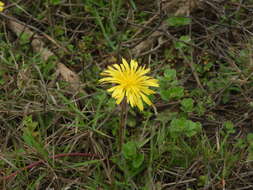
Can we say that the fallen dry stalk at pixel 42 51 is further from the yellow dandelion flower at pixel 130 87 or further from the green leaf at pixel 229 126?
the green leaf at pixel 229 126

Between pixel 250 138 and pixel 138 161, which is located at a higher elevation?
pixel 250 138

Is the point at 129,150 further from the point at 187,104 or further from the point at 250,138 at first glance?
the point at 250,138

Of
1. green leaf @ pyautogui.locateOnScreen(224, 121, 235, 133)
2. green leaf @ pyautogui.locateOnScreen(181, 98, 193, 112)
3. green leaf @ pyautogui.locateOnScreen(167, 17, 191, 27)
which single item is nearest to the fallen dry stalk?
green leaf @ pyautogui.locateOnScreen(181, 98, 193, 112)

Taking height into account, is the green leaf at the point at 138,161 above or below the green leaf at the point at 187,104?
below

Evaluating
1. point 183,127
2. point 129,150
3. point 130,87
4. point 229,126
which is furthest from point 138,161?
point 229,126

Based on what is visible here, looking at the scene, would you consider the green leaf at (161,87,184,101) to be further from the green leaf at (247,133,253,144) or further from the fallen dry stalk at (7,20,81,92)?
the fallen dry stalk at (7,20,81,92)

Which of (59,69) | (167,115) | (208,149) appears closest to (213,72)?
(167,115)

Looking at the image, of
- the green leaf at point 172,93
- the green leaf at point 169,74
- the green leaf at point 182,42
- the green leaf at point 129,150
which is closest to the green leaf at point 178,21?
the green leaf at point 182,42
